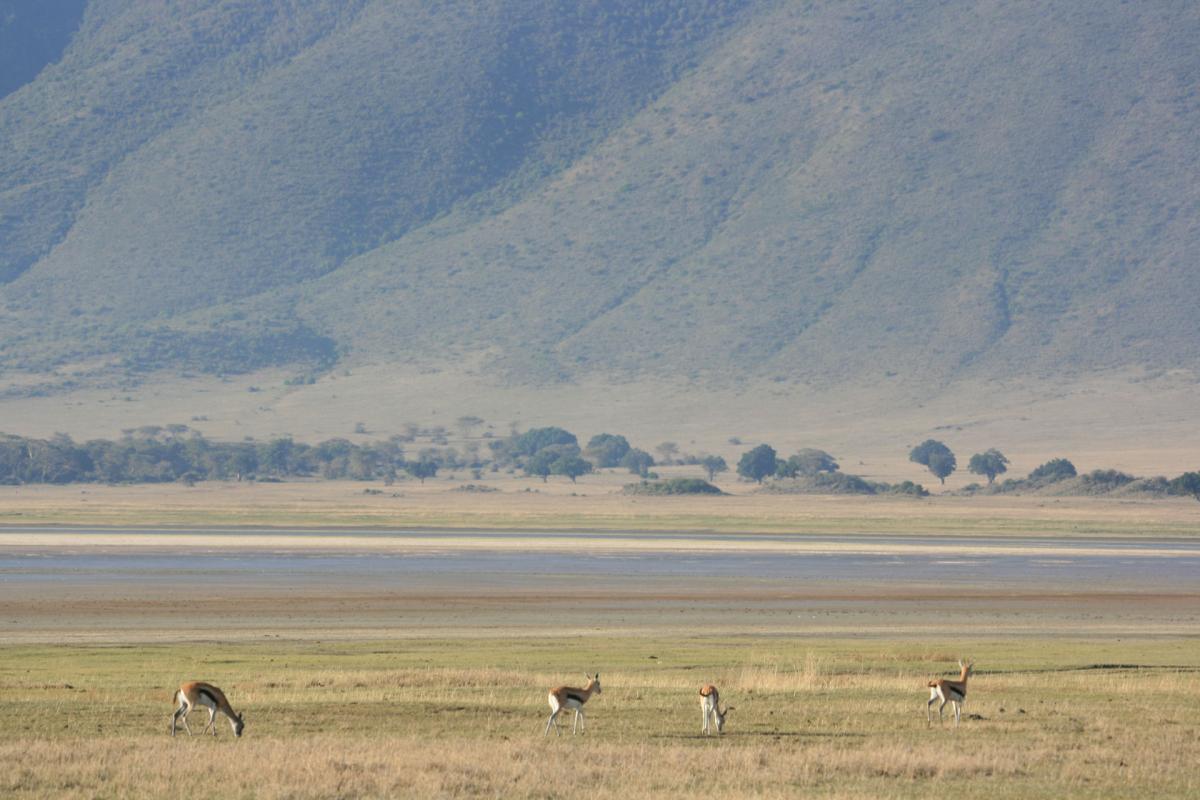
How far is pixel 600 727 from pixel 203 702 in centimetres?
509

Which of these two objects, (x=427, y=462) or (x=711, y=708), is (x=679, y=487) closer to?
(x=427, y=462)

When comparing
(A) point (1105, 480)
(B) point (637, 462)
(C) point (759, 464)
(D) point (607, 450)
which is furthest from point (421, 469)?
(A) point (1105, 480)

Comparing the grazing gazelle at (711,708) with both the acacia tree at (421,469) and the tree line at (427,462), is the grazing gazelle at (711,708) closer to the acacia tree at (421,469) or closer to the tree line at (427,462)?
the tree line at (427,462)

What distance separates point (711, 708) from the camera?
23000mm

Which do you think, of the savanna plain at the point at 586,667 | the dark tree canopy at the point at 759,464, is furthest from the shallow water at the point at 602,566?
the dark tree canopy at the point at 759,464

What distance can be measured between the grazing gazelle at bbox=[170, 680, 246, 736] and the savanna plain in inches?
13.4

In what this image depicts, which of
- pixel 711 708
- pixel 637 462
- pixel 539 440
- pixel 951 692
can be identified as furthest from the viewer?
pixel 539 440

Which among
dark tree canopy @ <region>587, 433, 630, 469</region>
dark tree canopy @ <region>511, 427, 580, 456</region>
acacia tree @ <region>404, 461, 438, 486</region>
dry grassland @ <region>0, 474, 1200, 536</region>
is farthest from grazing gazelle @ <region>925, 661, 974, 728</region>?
dark tree canopy @ <region>511, 427, 580, 456</region>

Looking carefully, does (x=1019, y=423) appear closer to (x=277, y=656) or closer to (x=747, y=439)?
(x=747, y=439)

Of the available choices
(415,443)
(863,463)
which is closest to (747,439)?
(863,463)

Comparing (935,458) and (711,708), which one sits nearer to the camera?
(711,708)

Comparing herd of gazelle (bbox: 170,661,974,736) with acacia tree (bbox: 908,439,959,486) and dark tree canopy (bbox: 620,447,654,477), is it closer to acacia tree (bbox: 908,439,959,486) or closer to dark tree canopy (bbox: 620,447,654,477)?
acacia tree (bbox: 908,439,959,486)

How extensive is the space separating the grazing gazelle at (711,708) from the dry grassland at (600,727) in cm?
28

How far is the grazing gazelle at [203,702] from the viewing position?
21.8 meters
